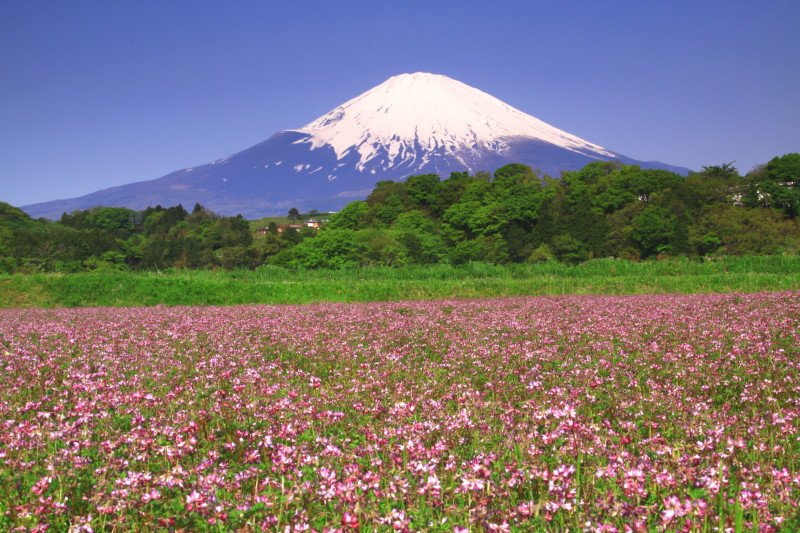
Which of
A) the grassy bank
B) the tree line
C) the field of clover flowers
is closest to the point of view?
the field of clover flowers

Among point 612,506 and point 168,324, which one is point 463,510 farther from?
point 168,324

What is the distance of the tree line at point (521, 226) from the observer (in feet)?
179

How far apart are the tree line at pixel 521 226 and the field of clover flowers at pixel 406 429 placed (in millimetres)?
35932

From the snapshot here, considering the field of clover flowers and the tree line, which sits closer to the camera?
the field of clover flowers

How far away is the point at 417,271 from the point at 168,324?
1837 cm

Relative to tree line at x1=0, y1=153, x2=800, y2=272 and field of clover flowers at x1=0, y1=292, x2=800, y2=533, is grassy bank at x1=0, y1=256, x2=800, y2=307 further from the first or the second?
tree line at x1=0, y1=153, x2=800, y2=272

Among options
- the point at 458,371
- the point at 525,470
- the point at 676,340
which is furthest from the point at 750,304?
the point at 525,470

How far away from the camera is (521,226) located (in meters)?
71.4

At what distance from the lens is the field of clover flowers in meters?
2.70

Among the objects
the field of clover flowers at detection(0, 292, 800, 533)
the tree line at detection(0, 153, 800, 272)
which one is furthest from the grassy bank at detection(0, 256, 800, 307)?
the tree line at detection(0, 153, 800, 272)

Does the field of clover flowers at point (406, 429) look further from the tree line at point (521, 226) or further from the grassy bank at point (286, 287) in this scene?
the tree line at point (521, 226)

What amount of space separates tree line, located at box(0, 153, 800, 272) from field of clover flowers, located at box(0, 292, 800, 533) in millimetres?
35932

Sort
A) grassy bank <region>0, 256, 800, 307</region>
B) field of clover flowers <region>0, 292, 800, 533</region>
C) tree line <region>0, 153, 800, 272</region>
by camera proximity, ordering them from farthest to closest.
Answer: tree line <region>0, 153, 800, 272</region> → grassy bank <region>0, 256, 800, 307</region> → field of clover flowers <region>0, 292, 800, 533</region>

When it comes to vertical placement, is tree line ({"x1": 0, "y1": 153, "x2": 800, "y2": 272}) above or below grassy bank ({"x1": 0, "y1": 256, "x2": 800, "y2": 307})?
above
